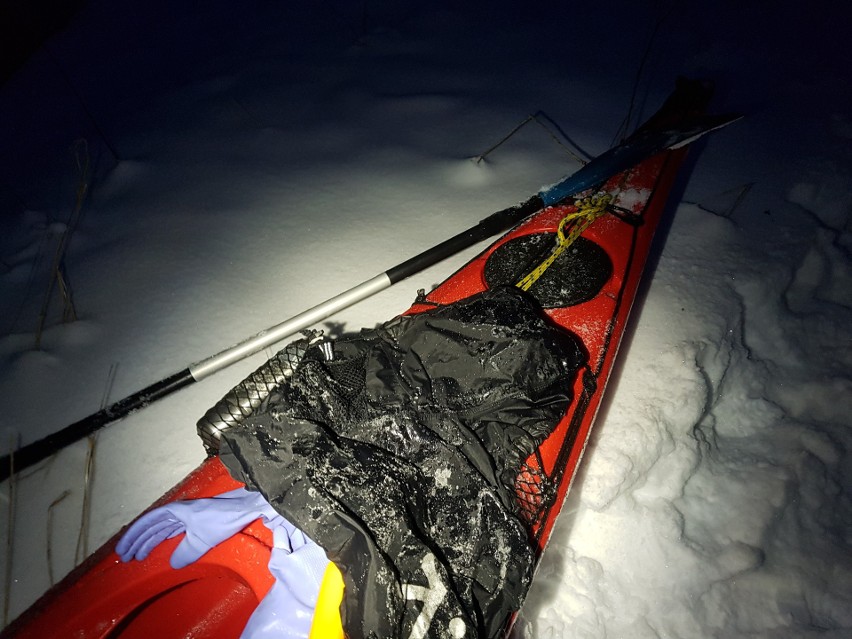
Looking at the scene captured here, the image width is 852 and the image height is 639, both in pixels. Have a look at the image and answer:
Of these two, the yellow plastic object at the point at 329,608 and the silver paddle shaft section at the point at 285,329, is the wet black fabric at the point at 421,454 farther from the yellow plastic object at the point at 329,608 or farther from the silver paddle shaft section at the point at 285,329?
the silver paddle shaft section at the point at 285,329

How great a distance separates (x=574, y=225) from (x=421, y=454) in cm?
167

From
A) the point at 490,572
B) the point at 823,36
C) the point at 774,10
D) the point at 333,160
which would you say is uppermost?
the point at 333,160

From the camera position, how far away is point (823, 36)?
14.0ft

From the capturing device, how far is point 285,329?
2225 millimetres

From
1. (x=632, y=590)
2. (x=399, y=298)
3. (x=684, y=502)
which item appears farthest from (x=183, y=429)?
(x=684, y=502)

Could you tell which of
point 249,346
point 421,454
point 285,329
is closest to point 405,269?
point 285,329

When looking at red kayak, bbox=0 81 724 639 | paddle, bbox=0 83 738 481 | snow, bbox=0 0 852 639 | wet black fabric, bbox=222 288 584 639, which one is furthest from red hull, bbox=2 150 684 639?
paddle, bbox=0 83 738 481

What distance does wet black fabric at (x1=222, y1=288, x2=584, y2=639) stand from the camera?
3.64 ft

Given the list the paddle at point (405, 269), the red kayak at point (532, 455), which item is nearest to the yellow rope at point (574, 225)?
the red kayak at point (532, 455)

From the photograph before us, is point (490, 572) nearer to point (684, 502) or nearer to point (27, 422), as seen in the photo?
point (684, 502)

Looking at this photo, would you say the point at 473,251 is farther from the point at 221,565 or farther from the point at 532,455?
the point at 221,565

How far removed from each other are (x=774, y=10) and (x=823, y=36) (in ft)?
2.78

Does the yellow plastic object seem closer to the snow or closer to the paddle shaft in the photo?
the snow

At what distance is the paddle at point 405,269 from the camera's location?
1907 millimetres
